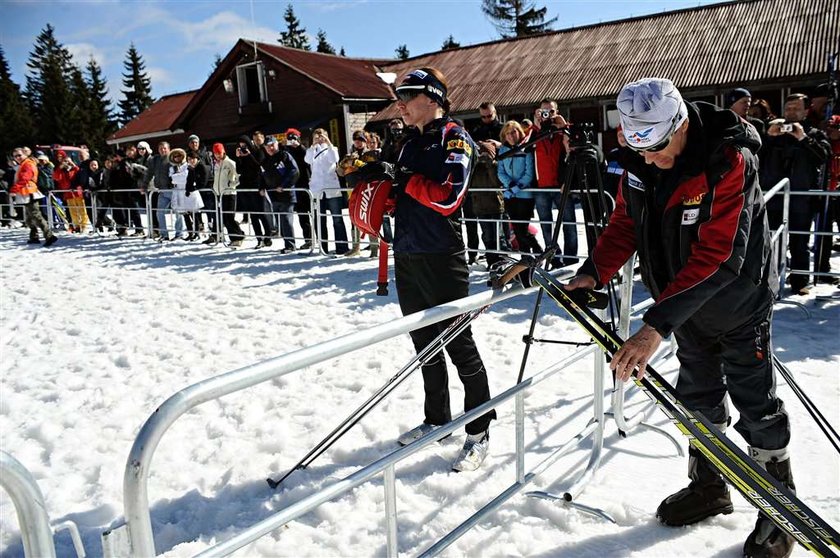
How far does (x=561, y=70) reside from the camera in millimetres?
23016

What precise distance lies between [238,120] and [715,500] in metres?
30.8

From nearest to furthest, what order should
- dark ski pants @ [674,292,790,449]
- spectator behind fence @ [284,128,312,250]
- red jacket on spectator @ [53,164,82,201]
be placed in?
dark ski pants @ [674,292,790,449] < spectator behind fence @ [284,128,312,250] < red jacket on spectator @ [53,164,82,201]

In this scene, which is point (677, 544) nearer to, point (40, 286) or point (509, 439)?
point (509, 439)

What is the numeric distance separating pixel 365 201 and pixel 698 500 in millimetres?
2201

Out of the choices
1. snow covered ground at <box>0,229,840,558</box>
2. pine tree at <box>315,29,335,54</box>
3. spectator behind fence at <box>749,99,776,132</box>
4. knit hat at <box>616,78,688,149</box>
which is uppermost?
pine tree at <box>315,29,335,54</box>

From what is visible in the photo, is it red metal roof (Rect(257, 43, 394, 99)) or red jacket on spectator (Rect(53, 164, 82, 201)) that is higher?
red metal roof (Rect(257, 43, 394, 99))

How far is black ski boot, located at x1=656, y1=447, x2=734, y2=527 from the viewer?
110 inches

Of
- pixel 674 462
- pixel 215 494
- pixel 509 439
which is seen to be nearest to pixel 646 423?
pixel 674 462

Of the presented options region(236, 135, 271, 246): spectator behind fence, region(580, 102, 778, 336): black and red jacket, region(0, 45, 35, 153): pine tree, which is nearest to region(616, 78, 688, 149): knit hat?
region(580, 102, 778, 336): black and red jacket

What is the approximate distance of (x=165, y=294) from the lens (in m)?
8.37

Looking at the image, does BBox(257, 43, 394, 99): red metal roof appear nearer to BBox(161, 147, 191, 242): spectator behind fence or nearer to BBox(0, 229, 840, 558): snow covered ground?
BBox(161, 147, 191, 242): spectator behind fence

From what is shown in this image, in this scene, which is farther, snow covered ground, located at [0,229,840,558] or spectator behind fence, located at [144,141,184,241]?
spectator behind fence, located at [144,141,184,241]

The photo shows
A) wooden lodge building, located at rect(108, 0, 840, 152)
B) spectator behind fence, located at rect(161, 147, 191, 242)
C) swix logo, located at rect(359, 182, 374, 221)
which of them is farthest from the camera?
wooden lodge building, located at rect(108, 0, 840, 152)

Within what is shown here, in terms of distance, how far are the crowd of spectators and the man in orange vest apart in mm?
239
